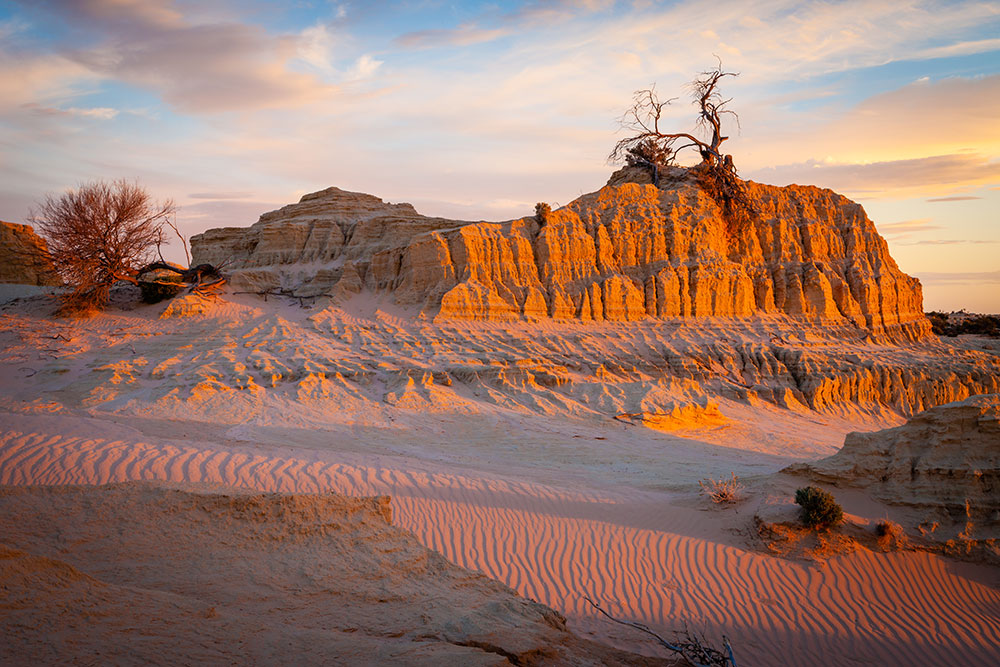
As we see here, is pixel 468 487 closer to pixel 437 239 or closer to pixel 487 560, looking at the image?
pixel 487 560

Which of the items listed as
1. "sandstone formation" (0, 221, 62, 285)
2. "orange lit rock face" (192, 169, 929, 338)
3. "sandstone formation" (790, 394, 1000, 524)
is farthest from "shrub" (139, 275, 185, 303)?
"sandstone formation" (790, 394, 1000, 524)

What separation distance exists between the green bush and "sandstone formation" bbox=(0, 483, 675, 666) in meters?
4.35

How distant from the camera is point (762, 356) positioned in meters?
21.3

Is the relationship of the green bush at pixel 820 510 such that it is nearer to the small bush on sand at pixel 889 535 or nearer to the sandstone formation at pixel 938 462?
the small bush on sand at pixel 889 535

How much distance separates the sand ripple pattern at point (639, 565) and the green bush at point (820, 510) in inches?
22.6

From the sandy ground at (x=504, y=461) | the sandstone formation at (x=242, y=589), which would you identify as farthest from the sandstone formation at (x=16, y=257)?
the sandstone formation at (x=242, y=589)

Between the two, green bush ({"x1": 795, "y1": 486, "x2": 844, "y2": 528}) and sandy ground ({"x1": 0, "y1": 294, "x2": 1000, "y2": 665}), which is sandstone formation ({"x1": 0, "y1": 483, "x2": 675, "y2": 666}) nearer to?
sandy ground ({"x1": 0, "y1": 294, "x2": 1000, "y2": 665})

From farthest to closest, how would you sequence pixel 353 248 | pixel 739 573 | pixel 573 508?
1. pixel 353 248
2. pixel 573 508
3. pixel 739 573

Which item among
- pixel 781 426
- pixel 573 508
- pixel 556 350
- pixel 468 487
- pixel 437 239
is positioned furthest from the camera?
pixel 437 239

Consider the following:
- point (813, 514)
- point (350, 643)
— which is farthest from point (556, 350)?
point (350, 643)

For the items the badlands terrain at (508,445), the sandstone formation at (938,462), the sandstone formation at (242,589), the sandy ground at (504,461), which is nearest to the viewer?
the sandstone formation at (242,589)

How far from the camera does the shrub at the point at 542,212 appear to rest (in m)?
23.5

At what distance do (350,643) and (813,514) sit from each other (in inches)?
273

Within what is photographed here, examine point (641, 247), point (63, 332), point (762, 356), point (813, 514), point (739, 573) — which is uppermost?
point (641, 247)
